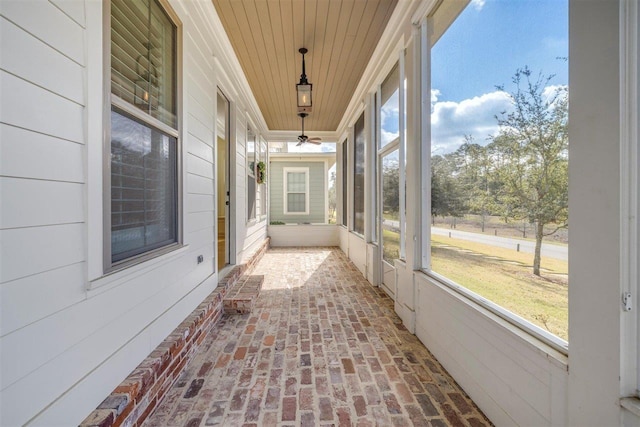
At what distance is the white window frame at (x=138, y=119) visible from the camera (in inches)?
53.2

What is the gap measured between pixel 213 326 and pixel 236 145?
2.62m

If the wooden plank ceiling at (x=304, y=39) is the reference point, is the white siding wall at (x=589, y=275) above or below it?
below

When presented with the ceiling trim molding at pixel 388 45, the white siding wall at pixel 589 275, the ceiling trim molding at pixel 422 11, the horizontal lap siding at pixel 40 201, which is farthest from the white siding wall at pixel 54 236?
the ceiling trim molding at pixel 388 45

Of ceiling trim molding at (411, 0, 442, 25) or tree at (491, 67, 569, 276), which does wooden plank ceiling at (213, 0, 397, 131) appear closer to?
ceiling trim molding at (411, 0, 442, 25)

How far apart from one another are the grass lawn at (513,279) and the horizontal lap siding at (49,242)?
2137mm

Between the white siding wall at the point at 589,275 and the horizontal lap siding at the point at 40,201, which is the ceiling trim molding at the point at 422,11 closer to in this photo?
the white siding wall at the point at 589,275

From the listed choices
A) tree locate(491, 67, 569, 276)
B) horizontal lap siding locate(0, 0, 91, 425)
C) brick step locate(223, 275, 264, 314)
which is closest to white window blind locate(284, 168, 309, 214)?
brick step locate(223, 275, 264, 314)

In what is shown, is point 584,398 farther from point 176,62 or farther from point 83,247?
point 176,62

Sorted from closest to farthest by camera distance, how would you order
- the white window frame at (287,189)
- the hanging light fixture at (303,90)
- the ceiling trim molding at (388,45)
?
the ceiling trim molding at (388,45) < the hanging light fixture at (303,90) < the white window frame at (287,189)

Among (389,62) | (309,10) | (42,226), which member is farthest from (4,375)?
(389,62)

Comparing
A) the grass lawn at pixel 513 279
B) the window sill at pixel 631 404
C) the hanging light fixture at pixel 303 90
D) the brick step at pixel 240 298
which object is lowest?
the brick step at pixel 240 298

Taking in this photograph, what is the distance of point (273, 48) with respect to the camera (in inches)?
134

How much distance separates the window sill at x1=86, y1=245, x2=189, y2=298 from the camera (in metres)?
1.28

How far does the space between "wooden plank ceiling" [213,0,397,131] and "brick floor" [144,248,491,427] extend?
126 inches
